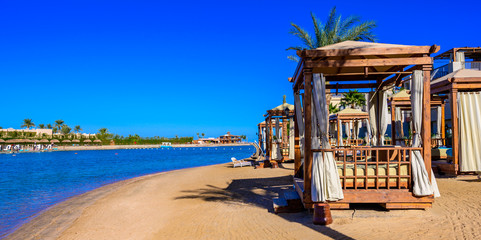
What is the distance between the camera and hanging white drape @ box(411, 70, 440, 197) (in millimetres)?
6348

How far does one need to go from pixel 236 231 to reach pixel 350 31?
51.0ft

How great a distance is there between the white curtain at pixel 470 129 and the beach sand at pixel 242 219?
0.62 m

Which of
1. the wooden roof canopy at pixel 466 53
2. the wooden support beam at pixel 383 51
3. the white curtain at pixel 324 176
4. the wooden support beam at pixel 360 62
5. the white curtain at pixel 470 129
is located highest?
the wooden roof canopy at pixel 466 53

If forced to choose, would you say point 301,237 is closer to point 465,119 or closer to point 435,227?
point 435,227

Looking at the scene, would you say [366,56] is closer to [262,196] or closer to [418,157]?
[418,157]

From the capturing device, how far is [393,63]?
665 centimetres

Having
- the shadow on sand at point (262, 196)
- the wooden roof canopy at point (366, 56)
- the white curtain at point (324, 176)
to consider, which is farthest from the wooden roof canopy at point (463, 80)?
the white curtain at point (324, 176)

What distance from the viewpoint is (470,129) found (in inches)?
387

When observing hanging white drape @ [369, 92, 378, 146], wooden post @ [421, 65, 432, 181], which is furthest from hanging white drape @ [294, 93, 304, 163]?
wooden post @ [421, 65, 432, 181]

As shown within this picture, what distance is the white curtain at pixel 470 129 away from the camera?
32.0 feet

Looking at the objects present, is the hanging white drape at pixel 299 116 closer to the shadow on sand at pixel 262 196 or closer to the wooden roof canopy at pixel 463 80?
the shadow on sand at pixel 262 196

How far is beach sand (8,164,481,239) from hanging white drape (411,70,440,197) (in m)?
0.46

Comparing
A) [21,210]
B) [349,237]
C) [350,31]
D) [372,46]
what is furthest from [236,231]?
[350,31]

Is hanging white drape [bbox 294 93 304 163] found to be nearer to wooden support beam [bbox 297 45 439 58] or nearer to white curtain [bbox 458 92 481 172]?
wooden support beam [bbox 297 45 439 58]
